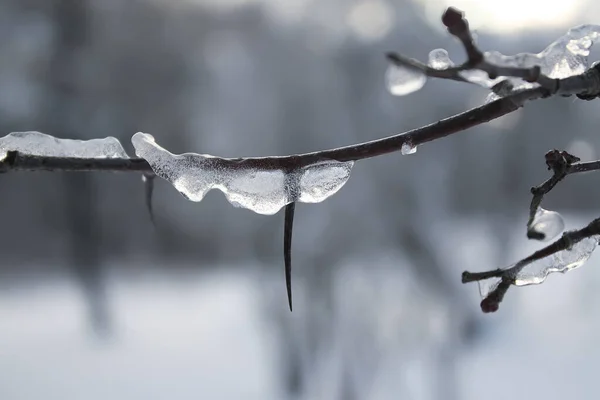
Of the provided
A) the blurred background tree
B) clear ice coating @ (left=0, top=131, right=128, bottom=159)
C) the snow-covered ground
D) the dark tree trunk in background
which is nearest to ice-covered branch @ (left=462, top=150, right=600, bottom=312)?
clear ice coating @ (left=0, top=131, right=128, bottom=159)

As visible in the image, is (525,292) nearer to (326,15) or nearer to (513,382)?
(513,382)

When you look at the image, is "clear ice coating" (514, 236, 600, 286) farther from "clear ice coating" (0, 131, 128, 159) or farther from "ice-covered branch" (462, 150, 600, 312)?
"clear ice coating" (0, 131, 128, 159)

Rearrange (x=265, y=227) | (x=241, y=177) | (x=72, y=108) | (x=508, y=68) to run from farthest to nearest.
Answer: (x=72, y=108) < (x=265, y=227) < (x=241, y=177) < (x=508, y=68)

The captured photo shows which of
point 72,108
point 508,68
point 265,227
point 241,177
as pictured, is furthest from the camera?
point 72,108

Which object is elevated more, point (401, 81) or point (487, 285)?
point (401, 81)

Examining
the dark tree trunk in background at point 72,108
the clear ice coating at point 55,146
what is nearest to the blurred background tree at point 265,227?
the dark tree trunk in background at point 72,108

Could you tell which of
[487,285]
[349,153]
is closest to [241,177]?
[349,153]

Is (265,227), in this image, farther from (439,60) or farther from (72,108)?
(439,60)
